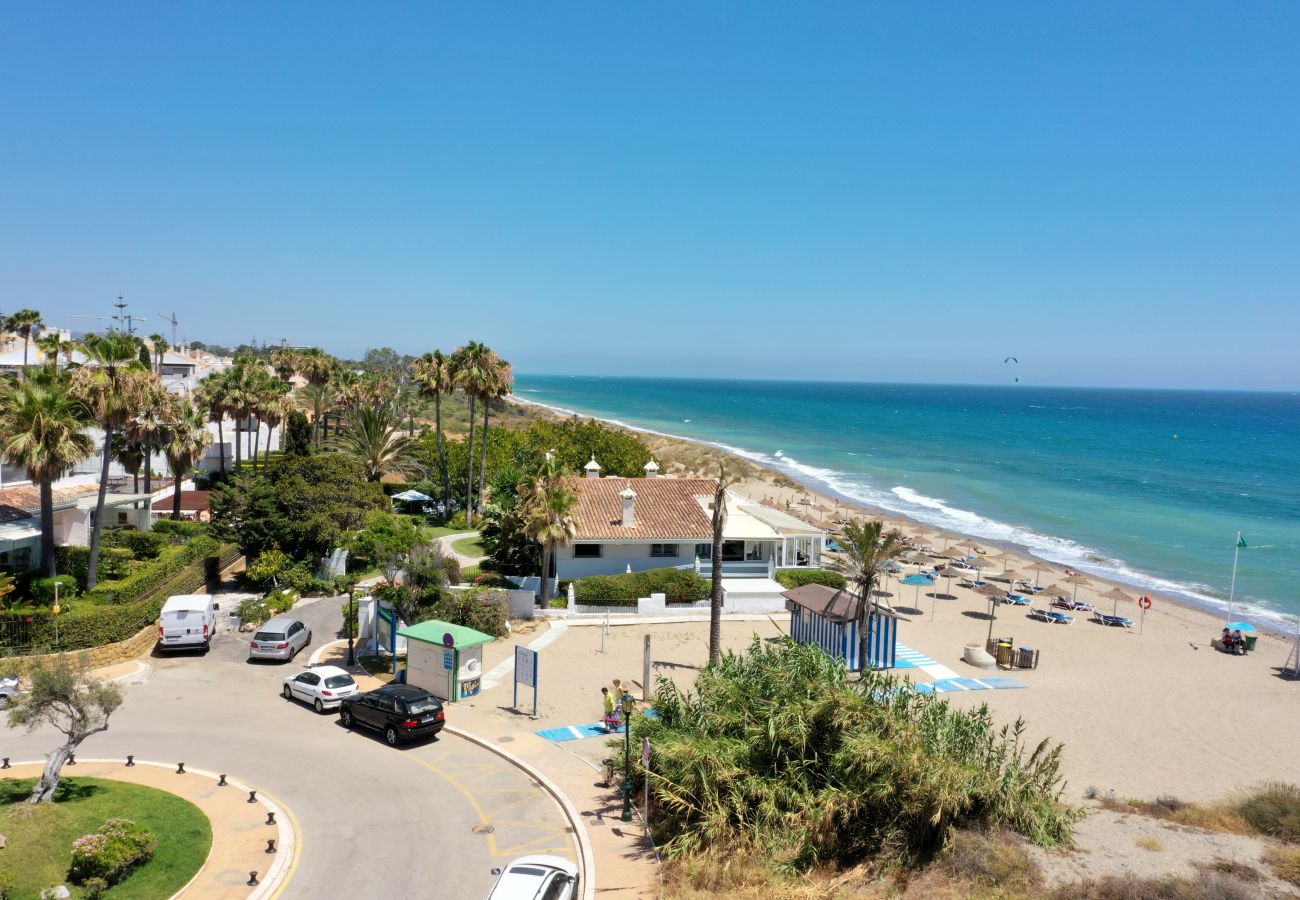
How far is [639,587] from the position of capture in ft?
111

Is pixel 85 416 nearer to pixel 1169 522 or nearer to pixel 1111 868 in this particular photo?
pixel 1111 868

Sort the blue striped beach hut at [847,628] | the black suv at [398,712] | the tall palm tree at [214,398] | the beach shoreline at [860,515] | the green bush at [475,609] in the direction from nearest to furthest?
the black suv at [398,712]
the blue striped beach hut at [847,628]
the green bush at [475,609]
the beach shoreline at [860,515]
the tall palm tree at [214,398]

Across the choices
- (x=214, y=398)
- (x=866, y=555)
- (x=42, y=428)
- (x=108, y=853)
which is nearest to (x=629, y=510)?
Answer: (x=866, y=555)

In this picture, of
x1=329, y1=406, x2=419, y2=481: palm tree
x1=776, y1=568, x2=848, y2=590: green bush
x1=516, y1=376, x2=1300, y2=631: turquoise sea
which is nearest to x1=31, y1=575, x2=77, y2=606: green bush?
x1=329, y1=406, x2=419, y2=481: palm tree

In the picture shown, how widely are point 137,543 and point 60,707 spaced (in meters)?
21.0

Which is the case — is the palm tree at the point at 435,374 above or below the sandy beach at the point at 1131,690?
above

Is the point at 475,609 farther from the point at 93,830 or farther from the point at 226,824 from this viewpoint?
the point at 93,830

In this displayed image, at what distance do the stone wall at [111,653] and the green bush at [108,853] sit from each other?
1082 centimetres

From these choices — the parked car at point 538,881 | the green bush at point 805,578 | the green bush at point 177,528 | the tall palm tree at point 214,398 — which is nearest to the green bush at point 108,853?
the parked car at point 538,881

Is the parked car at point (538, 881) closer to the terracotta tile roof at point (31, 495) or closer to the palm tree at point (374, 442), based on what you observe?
the terracotta tile roof at point (31, 495)

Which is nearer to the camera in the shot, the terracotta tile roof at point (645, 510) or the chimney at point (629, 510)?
the terracotta tile roof at point (645, 510)

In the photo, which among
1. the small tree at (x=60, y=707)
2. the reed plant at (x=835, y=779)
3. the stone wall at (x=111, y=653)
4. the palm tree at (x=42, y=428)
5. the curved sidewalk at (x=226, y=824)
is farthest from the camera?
the palm tree at (x=42, y=428)

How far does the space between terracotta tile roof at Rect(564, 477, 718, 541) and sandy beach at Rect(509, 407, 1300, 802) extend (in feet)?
16.8

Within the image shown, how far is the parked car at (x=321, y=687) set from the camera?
71.1ft
